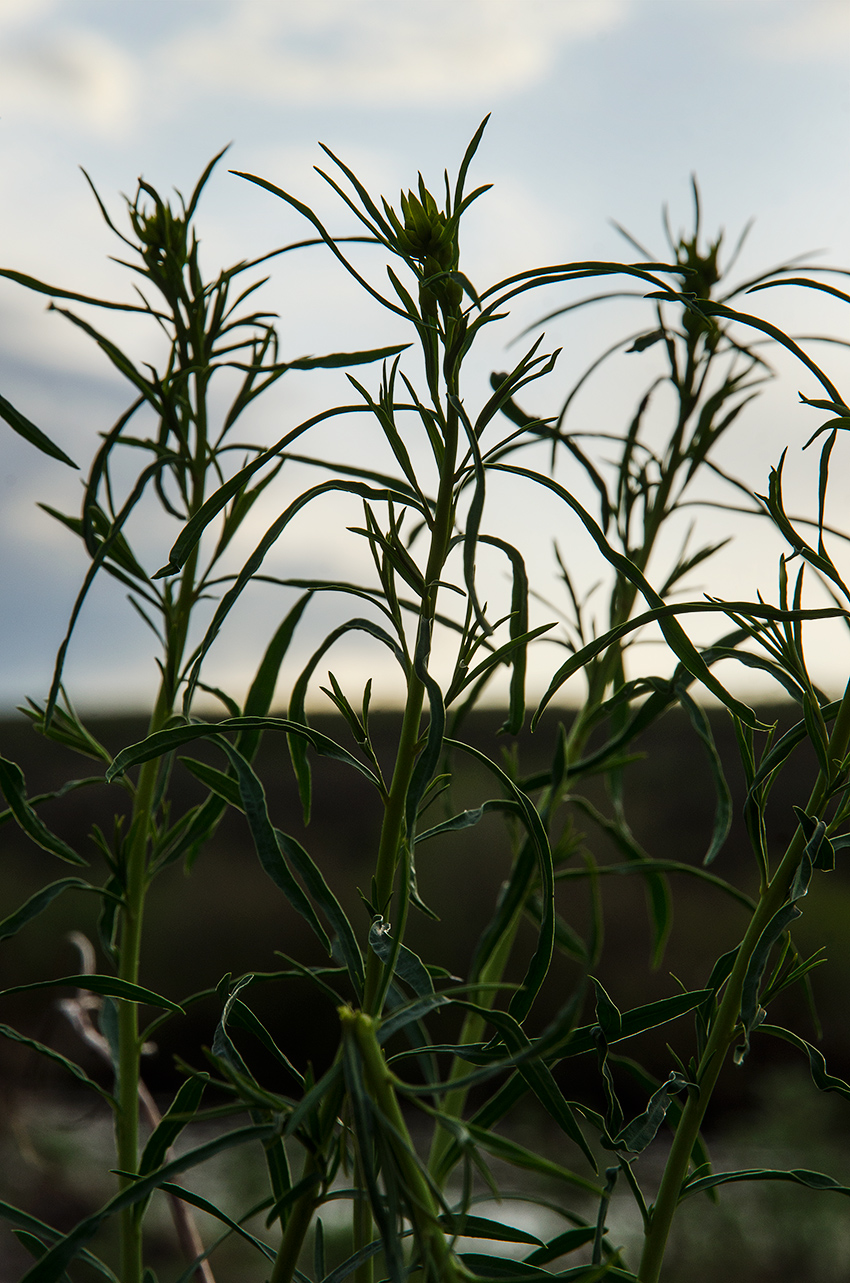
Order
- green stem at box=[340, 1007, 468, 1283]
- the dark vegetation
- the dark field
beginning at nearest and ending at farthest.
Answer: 1. green stem at box=[340, 1007, 468, 1283]
2. the dark field
3. the dark vegetation

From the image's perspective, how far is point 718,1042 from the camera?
222mm

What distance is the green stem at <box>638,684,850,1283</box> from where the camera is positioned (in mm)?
215

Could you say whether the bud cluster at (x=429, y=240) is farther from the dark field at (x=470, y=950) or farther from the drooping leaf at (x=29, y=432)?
the dark field at (x=470, y=950)

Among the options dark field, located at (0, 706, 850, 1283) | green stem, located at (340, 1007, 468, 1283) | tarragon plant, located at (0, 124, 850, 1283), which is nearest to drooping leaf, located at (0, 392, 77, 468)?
tarragon plant, located at (0, 124, 850, 1283)

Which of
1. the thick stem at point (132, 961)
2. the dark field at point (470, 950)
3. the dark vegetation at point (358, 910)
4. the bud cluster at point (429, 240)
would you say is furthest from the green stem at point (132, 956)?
the dark vegetation at point (358, 910)

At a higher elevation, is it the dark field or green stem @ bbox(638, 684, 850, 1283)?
green stem @ bbox(638, 684, 850, 1283)

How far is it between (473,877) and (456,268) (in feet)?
8.12

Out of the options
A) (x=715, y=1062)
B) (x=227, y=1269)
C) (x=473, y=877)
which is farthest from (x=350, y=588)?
(x=473, y=877)

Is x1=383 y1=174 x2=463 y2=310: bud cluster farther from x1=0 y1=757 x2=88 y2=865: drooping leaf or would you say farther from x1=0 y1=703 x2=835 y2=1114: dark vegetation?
x1=0 y1=703 x2=835 y2=1114: dark vegetation

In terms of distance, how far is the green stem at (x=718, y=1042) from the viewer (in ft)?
0.71

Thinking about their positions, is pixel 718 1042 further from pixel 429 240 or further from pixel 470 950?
pixel 470 950

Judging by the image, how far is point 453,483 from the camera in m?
0.21

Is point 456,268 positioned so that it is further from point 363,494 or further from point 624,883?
point 624,883

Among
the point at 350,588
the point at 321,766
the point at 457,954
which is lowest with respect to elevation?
the point at 457,954
